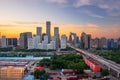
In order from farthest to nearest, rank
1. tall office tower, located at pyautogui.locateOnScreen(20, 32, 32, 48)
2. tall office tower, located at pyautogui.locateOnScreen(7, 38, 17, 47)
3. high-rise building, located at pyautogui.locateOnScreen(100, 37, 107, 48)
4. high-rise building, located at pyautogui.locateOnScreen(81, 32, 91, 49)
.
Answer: tall office tower, located at pyautogui.locateOnScreen(7, 38, 17, 47) → high-rise building, located at pyautogui.locateOnScreen(100, 37, 107, 48) → high-rise building, located at pyautogui.locateOnScreen(81, 32, 91, 49) → tall office tower, located at pyautogui.locateOnScreen(20, 32, 32, 48)

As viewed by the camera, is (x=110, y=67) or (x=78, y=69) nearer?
(x=78, y=69)

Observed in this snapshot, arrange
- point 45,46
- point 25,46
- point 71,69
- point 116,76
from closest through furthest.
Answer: point 116,76 → point 71,69 → point 45,46 → point 25,46

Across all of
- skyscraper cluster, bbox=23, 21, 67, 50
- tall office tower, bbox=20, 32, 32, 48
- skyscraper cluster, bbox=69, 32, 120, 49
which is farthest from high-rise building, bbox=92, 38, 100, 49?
tall office tower, bbox=20, 32, 32, 48

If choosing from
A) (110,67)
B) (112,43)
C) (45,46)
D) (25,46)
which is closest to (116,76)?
(110,67)

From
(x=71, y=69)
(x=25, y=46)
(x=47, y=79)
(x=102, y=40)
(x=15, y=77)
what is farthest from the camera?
(x=102, y=40)

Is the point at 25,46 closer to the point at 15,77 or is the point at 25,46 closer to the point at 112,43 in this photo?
the point at 112,43

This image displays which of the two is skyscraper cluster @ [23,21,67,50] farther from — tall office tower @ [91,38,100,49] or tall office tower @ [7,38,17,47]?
tall office tower @ [91,38,100,49]

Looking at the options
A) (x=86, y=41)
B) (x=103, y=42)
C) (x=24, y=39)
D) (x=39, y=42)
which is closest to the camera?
(x=39, y=42)

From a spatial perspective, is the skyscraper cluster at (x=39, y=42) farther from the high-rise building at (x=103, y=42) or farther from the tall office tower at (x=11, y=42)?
the high-rise building at (x=103, y=42)

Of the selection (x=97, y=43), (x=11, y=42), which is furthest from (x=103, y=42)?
(x=11, y=42)

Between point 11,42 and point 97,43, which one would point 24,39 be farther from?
point 97,43

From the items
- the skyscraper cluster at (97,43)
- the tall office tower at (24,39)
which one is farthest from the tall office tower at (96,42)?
the tall office tower at (24,39)
